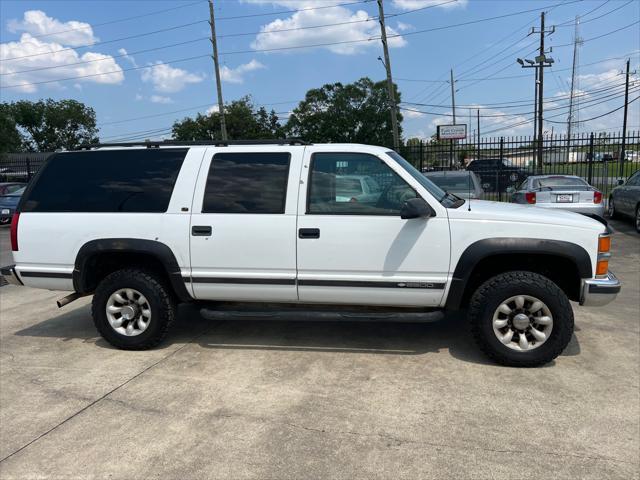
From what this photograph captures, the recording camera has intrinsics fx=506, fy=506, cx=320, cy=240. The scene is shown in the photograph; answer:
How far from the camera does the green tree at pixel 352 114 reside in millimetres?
59531

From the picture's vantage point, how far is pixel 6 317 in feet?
20.3

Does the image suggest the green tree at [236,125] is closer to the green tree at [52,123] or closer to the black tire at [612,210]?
the green tree at [52,123]

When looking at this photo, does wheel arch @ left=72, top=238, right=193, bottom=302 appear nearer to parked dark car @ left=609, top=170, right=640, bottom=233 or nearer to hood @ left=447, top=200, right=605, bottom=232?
hood @ left=447, top=200, right=605, bottom=232

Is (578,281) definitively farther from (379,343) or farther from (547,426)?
(379,343)

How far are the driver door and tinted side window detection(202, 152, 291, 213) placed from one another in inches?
8.9

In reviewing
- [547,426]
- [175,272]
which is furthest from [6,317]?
[547,426]

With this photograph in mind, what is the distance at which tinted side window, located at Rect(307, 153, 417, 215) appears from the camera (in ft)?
14.3

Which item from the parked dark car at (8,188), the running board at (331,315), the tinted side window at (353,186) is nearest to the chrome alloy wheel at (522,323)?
the running board at (331,315)

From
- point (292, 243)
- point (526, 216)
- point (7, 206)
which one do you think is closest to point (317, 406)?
point (292, 243)

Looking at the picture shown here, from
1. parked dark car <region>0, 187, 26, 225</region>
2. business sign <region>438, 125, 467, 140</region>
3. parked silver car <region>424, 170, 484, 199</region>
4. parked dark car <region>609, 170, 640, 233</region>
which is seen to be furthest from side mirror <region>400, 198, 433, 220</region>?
business sign <region>438, 125, 467, 140</region>

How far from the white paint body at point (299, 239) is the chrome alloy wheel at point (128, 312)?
486mm

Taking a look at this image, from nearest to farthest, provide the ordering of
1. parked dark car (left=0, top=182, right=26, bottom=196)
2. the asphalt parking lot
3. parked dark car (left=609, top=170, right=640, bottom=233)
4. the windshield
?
the asphalt parking lot
the windshield
parked dark car (left=609, top=170, right=640, bottom=233)
parked dark car (left=0, top=182, right=26, bottom=196)

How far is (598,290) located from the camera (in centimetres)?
413

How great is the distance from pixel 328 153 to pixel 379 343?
1881mm
